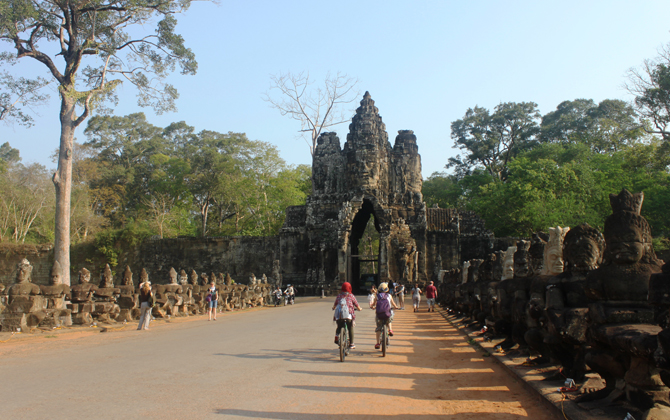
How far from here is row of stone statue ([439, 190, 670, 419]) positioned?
3.51 m

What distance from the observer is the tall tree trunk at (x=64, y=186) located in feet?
64.4

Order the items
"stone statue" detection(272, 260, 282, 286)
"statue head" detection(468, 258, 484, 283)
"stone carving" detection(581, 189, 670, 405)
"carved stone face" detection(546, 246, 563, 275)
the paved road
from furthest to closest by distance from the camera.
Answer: "stone statue" detection(272, 260, 282, 286) → "statue head" detection(468, 258, 484, 283) → "carved stone face" detection(546, 246, 563, 275) → the paved road → "stone carving" detection(581, 189, 670, 405)

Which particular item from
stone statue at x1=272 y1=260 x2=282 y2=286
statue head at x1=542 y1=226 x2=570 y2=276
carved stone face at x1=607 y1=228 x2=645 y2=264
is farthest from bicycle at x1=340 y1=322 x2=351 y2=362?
stone statue at x1=272 y1=260 x2=282 y2=286

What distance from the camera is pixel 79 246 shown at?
1432 inches

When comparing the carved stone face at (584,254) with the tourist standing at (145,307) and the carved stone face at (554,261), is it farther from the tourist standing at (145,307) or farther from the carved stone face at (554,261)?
the tourist standing at (145,307)

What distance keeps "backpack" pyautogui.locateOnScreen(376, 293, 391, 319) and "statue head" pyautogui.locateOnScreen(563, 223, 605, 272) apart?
319 centimetres

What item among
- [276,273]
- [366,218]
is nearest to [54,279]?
[276,273]

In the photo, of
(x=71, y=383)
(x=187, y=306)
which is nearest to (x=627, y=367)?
(x=71, y=383)

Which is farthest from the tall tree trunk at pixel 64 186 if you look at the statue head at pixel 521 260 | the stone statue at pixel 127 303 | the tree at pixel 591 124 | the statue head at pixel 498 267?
the tree at pixel 591 124

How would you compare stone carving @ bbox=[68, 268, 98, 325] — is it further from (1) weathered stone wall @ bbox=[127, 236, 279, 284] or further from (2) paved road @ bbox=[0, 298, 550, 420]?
(1) weathered stone wall @ bbox=[127, 236, 279, 284]

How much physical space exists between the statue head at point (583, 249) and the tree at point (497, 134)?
42.4 meters

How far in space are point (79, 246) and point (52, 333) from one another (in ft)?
92.8

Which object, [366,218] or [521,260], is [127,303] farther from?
[366,218]

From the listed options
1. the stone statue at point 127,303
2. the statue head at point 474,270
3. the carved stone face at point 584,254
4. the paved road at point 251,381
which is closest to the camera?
the paved road at point 251,381
